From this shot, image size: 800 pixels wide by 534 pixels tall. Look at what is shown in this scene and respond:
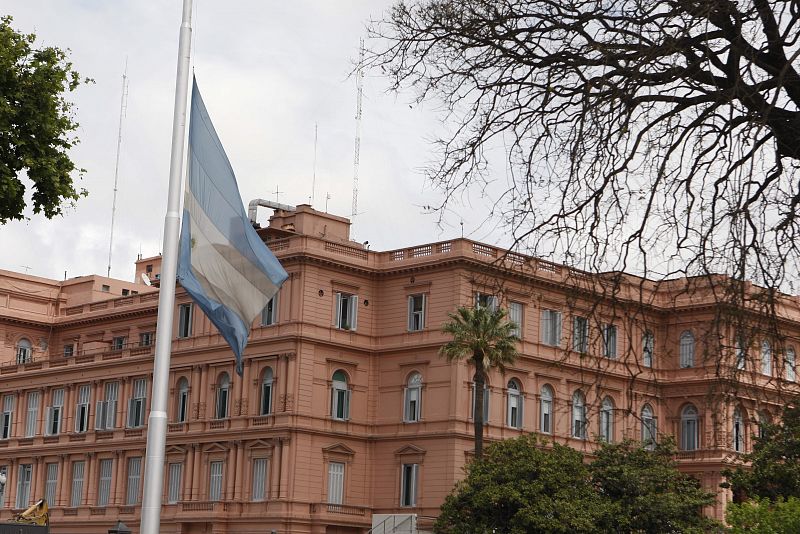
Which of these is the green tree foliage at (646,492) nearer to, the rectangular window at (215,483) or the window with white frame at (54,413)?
the rectangular window at (215,483)

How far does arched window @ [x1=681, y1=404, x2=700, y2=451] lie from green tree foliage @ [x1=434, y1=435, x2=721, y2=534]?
51.3 feet

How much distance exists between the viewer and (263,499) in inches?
2453

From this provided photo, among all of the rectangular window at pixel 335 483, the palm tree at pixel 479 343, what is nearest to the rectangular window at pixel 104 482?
the rectangular window at pixel 335 483

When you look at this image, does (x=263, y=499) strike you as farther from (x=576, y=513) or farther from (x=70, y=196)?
(x=70, y=196)

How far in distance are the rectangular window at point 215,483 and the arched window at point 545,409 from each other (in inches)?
585

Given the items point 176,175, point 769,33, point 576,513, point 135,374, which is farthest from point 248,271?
point 135,374

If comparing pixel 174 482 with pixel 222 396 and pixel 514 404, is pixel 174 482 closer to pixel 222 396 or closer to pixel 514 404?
pixel 222 396

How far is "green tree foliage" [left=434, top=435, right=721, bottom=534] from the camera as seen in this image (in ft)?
170

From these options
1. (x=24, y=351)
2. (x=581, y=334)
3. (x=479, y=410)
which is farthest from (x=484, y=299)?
(x=24, y=351)

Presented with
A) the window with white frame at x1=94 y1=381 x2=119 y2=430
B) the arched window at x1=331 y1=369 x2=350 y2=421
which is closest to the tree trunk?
the arched window at x1=331 y1=369 x2=350 y2=421

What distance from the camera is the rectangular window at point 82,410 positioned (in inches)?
2899

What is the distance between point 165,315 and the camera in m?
16.2

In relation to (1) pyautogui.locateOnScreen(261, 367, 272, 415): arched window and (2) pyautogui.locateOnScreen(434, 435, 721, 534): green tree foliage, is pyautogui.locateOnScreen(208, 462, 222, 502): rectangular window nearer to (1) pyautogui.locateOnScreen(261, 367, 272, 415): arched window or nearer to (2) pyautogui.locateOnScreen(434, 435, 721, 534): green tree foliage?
(1) pyautogui.locateOnScreen(261, 367, 272, 415): arched window

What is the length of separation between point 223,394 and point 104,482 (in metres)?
9.89
